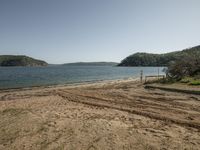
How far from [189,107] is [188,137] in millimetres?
4707

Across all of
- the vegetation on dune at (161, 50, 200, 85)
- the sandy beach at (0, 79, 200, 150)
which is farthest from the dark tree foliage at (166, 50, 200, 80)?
the sandy beach at (0, 79, 200, 150)

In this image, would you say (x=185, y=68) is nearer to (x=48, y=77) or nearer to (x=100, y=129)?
(x=100, y=129)

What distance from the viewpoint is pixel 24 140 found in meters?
5.96

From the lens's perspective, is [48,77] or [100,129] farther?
[48,77]

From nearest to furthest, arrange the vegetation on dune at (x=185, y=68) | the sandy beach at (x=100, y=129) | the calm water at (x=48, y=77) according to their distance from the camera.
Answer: the sandy beach at (x=100, y=129)
the vegetation on dune at (x=185, y=68)
the calm water at (x=48, y=77)

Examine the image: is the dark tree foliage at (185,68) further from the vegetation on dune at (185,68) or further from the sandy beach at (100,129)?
the sandy beach at (100,129)

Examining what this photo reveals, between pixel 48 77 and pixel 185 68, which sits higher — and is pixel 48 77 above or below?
below

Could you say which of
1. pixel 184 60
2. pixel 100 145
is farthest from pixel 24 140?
pixel 184 60

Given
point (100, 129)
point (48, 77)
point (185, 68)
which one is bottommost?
point (48, 77)

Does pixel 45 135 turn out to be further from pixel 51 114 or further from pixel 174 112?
pixel 174 112

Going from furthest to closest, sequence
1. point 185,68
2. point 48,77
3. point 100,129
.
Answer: point 48,77
point 185,68
point 100,129

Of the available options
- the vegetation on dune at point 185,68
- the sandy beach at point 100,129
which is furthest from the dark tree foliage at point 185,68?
the sandy beach at point 100,129

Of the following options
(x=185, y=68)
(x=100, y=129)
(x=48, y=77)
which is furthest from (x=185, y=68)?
(x=48, y=77)

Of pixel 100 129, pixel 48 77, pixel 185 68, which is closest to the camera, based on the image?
pixel 100 129
